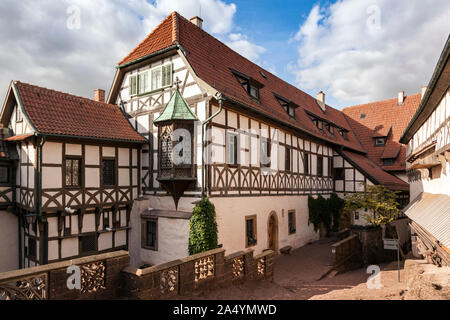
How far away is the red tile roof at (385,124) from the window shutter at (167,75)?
1994cm

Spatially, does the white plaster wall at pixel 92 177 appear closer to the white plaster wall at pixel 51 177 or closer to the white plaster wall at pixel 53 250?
the white plaster wall at pixel 51 177

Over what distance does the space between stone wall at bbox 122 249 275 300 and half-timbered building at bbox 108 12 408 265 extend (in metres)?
2.44

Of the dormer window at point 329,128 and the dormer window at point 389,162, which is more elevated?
the dormer window at point 329,128

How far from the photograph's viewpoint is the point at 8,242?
12766mm

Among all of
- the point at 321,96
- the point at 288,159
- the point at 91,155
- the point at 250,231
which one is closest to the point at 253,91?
the point at 288,159

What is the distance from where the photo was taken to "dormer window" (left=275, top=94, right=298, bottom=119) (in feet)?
61.4

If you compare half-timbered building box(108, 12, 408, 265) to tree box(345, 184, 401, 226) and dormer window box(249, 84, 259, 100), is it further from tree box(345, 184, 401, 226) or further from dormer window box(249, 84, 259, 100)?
tree box(345, 184, 401, 226)

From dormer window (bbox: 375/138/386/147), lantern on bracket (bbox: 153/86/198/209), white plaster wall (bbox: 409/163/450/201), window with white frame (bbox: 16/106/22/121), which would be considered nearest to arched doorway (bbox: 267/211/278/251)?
lantern on bracket (bbox: 153/86/198/209)

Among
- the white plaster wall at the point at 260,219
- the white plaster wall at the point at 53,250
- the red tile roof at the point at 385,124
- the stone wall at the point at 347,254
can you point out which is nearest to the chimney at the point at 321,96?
the red tile roof at the point at 385,124

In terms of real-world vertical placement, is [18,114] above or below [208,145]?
above

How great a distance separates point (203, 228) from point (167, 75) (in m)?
6.66

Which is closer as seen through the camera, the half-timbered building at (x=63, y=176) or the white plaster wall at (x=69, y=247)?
the half-timbered building at (x=63, y=176)

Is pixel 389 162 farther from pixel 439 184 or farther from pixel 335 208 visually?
pixel 439 184

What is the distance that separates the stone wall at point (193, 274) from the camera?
6.94m
